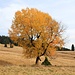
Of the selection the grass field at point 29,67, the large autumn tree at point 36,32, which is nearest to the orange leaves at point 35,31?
the large autumn tree at point 36,32

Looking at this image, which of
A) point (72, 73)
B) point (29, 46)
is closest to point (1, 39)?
point (29, 46)

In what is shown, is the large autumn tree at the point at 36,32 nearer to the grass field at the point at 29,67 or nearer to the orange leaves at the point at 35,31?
the orange leaves at the point at 35,31

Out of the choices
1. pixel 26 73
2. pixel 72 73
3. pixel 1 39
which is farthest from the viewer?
pixel 1 39

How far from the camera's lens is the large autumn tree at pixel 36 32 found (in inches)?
1861

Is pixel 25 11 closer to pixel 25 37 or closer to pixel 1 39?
pixel 25 37

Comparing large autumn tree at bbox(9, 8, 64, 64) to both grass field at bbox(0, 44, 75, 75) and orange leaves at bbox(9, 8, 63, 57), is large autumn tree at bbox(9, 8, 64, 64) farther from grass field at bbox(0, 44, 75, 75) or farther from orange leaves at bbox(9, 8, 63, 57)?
grass field at bbox(0, 44, 75, 75)

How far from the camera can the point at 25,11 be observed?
161ft

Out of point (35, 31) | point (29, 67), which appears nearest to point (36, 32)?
point (35, 31)

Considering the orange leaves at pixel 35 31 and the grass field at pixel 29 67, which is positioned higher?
the orange leaves at pixel 35 31

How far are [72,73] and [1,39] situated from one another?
111616mm

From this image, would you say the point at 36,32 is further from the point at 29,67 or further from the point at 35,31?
the point at 29,67

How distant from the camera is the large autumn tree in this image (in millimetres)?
47281

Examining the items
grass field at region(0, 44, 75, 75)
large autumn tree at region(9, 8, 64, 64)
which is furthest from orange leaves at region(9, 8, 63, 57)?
grass field at region(0, 44, 75, 75)

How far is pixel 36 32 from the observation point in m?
47.4
